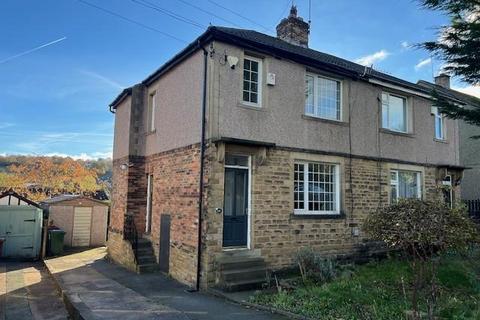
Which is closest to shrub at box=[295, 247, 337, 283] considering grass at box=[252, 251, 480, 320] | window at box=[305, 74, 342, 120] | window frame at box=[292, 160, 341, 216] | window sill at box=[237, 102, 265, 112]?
grass at box=[252, 251, 480, 320]

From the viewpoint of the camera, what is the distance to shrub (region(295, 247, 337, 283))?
373 inches

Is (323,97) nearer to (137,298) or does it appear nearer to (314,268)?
(314,268)

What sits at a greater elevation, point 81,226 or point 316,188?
point 316,188

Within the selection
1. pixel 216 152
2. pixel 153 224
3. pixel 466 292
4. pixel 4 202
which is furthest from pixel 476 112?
pixel 4 202

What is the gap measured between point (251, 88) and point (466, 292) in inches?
276

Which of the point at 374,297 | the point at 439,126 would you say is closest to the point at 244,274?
the point at 374,297

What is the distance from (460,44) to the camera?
11.4 meters

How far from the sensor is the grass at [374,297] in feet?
22.1

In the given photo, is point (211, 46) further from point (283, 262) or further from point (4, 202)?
point (4, 202)

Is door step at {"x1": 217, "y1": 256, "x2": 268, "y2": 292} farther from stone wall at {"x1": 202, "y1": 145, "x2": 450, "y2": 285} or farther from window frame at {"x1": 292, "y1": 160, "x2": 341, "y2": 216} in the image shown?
window frame at {"x1": 292, "y1": 160, "x2": 341, "y2": 216}

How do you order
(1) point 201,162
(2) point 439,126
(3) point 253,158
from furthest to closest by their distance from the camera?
(2) point 439,126 < (3) point 253,158 < (1) point 201,162

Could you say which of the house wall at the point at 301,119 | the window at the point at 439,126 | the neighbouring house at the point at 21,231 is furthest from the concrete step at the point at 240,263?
the neighbouring house at the point at 21,231

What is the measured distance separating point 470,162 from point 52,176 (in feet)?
121

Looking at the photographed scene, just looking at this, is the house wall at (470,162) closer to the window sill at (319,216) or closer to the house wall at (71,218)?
the window sill at (319,216)
